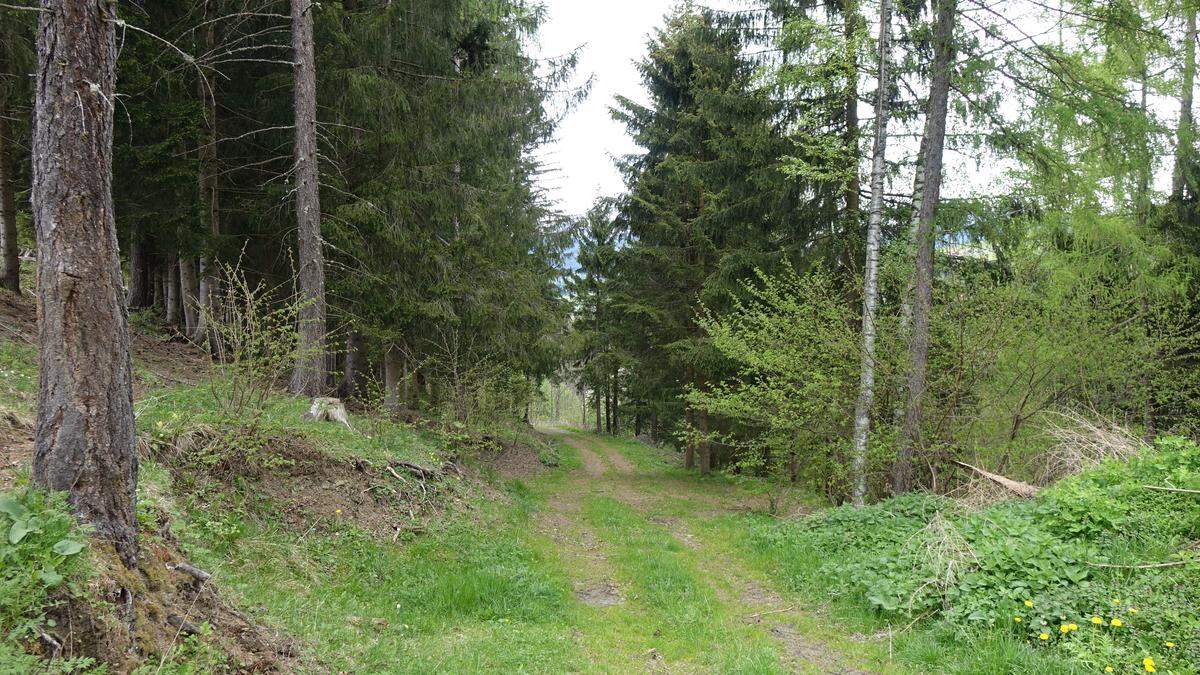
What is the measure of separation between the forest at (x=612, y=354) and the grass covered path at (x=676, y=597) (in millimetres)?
70

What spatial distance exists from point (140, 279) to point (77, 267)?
50.8 ft

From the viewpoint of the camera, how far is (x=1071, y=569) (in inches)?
193

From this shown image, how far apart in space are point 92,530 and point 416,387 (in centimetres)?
1490

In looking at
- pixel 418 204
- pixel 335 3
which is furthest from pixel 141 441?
pixel 335 3

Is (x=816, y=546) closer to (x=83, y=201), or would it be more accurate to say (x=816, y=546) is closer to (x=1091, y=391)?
(x=1091, y=391)

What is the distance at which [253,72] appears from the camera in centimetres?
1147

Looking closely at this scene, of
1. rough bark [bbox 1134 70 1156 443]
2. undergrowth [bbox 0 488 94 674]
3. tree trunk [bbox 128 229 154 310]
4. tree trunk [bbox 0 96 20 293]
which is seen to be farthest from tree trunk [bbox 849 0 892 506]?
tree trunk [bbox 128 229 154 310]

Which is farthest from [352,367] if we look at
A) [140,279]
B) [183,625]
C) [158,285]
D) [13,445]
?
[183,625]

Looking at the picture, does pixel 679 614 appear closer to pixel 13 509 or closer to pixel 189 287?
pixel 13 509

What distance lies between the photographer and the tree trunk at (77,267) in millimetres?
2977

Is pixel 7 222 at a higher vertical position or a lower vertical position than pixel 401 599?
higher

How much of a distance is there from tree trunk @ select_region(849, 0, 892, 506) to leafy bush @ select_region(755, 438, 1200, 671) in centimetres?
190

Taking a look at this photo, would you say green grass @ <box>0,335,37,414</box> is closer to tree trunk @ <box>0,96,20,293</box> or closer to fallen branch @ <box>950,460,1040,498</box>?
tree trunk @ <box>0,96,20,293</box>

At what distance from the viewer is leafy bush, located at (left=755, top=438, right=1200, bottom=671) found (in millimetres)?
4242
